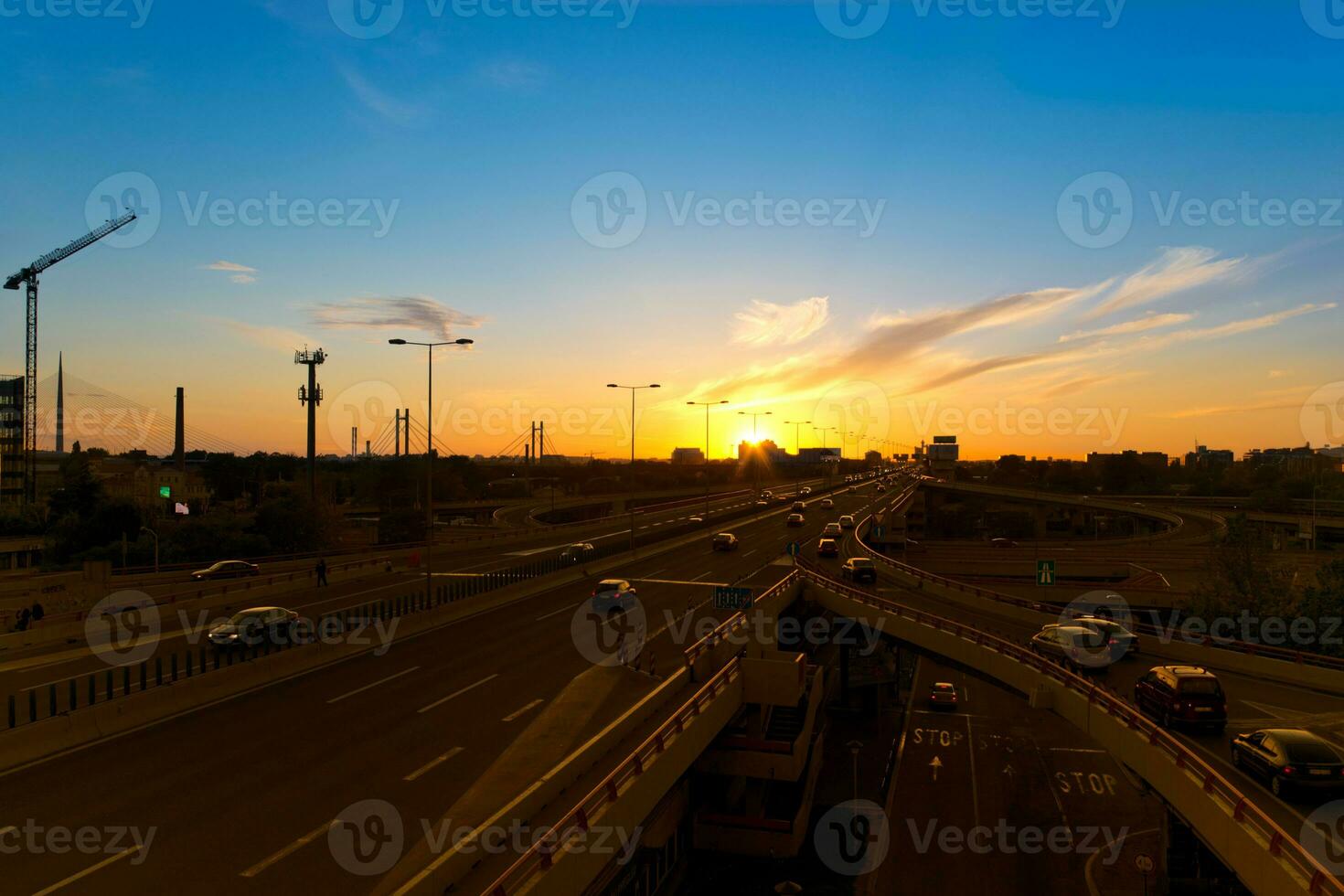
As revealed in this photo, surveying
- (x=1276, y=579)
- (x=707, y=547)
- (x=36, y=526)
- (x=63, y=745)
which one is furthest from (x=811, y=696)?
(x=36, y=526)

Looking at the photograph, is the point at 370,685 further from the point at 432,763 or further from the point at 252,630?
the point at 432,763

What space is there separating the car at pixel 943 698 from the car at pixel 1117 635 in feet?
55.0

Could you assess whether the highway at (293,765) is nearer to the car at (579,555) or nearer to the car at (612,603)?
the car at (612,603)

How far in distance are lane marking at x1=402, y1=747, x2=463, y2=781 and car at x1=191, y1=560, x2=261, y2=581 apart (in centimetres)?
3083

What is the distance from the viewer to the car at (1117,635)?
83.7 ft

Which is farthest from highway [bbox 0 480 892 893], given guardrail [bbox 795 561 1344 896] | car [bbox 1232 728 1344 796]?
car [bbox 1232 728 1344 796]

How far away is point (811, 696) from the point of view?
28766 millimetres

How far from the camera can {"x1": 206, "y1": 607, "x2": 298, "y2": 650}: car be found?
72.6ft

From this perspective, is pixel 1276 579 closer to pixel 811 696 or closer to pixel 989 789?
pixel 989 789

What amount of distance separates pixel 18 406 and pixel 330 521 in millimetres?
58339

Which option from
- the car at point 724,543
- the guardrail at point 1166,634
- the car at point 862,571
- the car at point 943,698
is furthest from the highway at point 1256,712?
the car at point 724,543

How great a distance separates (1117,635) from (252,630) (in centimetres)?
2750

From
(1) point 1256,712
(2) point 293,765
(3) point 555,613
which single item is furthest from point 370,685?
(1) point 1256,712

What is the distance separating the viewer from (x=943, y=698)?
41906mm
